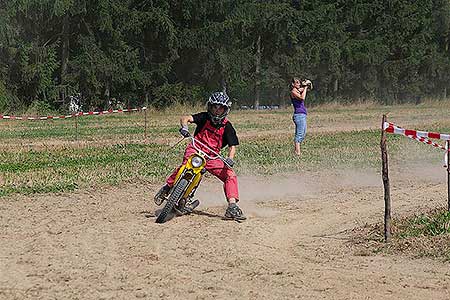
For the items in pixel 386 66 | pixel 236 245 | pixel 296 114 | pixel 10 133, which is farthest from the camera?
pixel 386 66

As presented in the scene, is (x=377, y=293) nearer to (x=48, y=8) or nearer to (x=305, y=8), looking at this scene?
(x=48, y=8)

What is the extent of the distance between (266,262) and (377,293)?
4.91ft

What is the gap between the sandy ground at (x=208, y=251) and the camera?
22.5 ft

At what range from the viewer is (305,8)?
56.5 metres

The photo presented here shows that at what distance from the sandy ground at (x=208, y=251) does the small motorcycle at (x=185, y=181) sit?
0.20m

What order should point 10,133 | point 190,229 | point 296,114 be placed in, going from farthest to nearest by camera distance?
point 10,133 < point 296,114 < point 190,229

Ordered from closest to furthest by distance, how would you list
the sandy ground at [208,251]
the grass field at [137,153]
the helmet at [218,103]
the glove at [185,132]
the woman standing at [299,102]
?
the sandy ground at [208,251] → the glove at [185,132] → the helmet at [218,103] → the grass field at [137,153] → the woman standing at [299,102]

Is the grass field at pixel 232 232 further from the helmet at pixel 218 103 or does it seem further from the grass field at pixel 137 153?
the helmet at pixel 218 103

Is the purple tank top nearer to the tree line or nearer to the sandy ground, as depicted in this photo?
the sandy ground

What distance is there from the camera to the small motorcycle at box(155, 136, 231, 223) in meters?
9.94

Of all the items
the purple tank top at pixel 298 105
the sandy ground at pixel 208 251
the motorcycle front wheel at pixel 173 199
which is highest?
the purple tank top at pixel 298 105

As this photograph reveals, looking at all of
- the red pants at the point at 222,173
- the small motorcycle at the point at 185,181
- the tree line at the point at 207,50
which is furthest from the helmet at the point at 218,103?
the tree line at the point at 207,50

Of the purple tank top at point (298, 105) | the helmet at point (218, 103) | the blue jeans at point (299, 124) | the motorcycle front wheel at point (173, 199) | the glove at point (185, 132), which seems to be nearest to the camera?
the motorcycle front wheel at point (173, 199)

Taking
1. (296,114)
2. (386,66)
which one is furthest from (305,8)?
(296,114)
